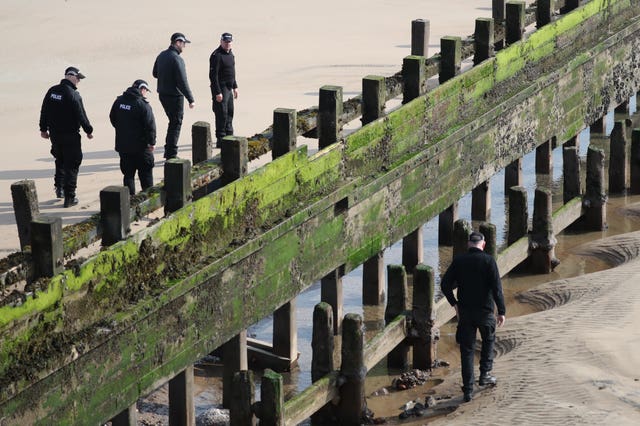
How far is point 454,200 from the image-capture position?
16047 mm

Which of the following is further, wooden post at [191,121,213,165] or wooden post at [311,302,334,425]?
wooden post at [191,121,213,165]

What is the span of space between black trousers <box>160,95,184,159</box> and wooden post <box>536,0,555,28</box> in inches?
181

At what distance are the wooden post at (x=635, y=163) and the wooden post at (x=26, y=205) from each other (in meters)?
11.8

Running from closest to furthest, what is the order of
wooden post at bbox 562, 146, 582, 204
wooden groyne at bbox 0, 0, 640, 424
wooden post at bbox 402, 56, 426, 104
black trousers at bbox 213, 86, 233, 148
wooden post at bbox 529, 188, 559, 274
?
1. wooden groyne at bbox 0, 0, 640, 424
2. wooden post at bbox 402, 56, 426, 104
3. wooden post at bbox 529, 188, 559, 274
4. wooden post at bbox 562, 146, 582, 204
5. black trousers at bbox 213, 86, 233, 148

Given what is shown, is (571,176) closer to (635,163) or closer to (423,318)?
(635,163)

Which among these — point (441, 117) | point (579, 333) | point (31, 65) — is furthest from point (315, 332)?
point (31, 65)

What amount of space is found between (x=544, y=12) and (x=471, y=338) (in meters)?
7.11

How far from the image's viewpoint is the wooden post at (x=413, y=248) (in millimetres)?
15766

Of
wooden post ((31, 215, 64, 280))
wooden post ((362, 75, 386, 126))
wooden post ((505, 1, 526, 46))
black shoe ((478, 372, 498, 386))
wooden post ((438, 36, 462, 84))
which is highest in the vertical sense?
wooden post ((505, 1, 526, 46))

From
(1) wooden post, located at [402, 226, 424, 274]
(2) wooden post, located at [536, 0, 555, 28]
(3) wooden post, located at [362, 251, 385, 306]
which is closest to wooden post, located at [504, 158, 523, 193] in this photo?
(2) wooden post, located at [536, 0, 555, 28]

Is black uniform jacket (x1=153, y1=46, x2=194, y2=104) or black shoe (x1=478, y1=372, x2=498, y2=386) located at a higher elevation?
black uniform jacket (x1=153, y1=46, x2=194, y2=104)

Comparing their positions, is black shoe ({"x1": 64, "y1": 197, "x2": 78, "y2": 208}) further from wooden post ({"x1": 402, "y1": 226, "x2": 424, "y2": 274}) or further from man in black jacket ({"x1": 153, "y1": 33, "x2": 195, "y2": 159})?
wooden post ({"x1": 402, "y1": 226, "x2": 424, "y2": 274})

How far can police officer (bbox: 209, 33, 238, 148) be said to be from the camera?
18.6m

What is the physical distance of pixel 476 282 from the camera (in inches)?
465
